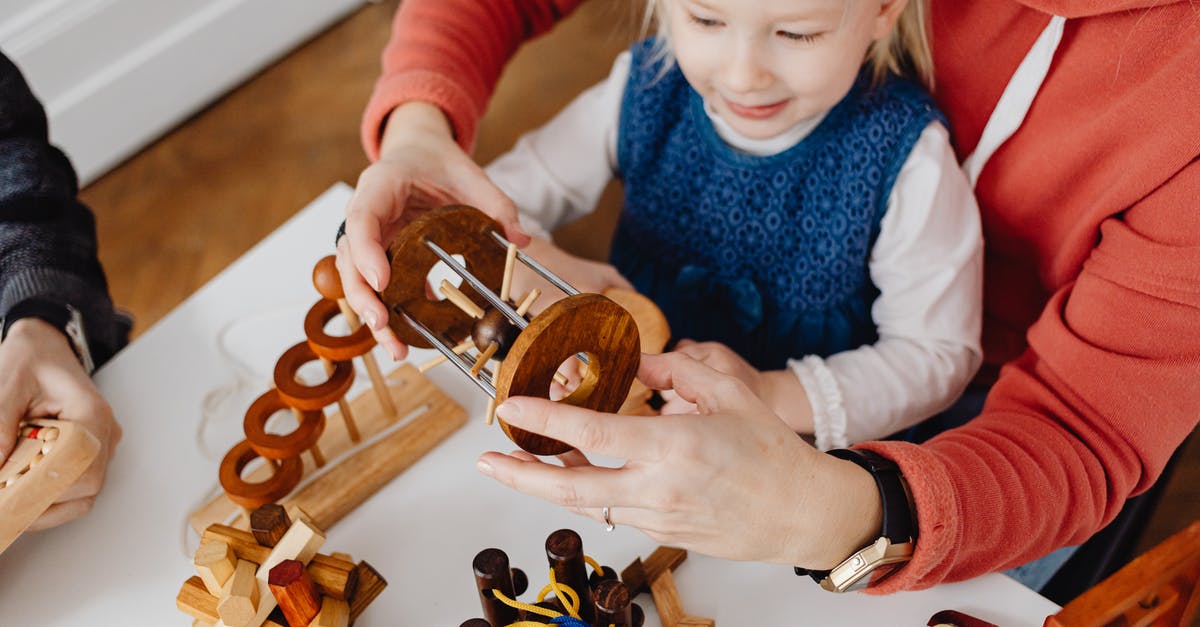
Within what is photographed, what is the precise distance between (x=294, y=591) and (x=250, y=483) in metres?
0.15

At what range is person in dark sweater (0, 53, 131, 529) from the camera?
0.83m

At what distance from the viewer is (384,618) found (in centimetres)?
76

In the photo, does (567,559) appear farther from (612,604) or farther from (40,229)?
(40,229)

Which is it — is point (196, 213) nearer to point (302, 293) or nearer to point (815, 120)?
point (302, 293)

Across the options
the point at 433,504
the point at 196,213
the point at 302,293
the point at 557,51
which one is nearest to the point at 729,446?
the point at 433,504

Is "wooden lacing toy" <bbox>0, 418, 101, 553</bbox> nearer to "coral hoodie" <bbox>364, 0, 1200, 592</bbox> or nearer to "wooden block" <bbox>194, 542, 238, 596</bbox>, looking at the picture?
"wooden block" <bbox>194, 542, 238, 596</bbox>

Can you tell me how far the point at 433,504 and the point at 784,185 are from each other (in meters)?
0.49

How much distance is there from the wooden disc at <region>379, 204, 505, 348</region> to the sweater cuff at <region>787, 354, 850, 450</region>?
0.34 metres

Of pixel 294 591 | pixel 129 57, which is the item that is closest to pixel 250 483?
pixel 294 591

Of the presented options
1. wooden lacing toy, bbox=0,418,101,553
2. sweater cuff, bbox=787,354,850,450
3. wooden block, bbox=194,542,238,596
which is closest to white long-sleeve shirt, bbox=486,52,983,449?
sweater cuff, bbox=787,354,850,450

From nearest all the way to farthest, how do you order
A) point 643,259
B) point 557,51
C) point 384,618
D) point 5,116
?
1. point 384,618
2. point 5,116
3. point 643,259
4. point 557,51

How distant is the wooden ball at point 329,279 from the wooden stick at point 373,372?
0.04 feet

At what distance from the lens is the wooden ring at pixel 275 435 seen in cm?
80

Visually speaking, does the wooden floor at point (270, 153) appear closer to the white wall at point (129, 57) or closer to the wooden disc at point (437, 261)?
the white wall at point (129, 57)
